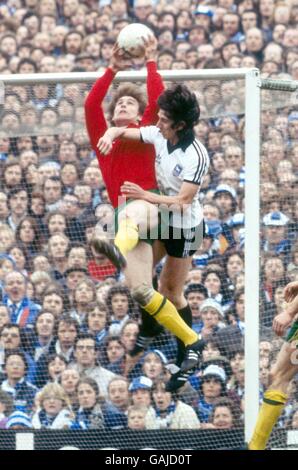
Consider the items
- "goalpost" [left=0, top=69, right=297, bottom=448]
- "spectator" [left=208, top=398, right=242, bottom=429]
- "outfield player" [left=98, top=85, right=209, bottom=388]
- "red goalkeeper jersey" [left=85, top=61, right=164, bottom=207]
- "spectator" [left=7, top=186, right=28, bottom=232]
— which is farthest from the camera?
"spectator" [left=7, top=186, right=28, bottom=232]

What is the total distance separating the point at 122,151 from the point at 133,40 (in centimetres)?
81

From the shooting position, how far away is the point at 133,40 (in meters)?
10.5

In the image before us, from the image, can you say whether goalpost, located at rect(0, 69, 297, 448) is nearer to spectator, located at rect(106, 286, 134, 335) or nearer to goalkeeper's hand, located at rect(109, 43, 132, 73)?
goalkeeper's hand, located at rect(109, 43, 132, 73)

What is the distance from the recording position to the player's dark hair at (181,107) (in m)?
10.5

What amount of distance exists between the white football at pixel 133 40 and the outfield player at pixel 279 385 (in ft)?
6.54

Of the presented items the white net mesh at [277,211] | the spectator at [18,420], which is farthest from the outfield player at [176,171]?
the spectator at [18,420]

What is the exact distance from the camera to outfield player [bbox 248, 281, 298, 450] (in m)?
10.7

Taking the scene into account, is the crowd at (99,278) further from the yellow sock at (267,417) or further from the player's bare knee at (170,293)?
the player's bare knee at (170,293)

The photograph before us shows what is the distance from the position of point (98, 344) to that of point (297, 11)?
6.54 meters

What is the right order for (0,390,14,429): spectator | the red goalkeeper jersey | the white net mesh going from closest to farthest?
the red goalkeeper jersey, the white net mesh, (0,390,14,429): spectator

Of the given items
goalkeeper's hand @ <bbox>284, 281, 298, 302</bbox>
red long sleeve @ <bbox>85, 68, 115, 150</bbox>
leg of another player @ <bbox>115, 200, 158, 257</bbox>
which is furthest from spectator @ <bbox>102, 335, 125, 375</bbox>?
red long sleeve @ <bbox>85, 68, 115, 150</bbox>

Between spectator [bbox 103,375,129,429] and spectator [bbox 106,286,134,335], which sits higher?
spectator [bbox 106,286,134,335]
